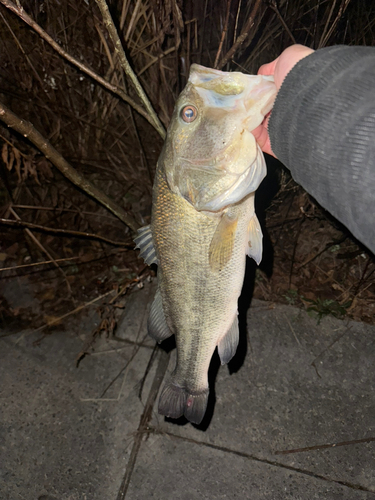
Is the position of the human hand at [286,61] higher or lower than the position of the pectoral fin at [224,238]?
higher

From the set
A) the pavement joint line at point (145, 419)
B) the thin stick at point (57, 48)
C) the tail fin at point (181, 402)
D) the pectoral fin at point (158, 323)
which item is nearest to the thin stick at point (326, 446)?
the tail fin at point (181, 402)

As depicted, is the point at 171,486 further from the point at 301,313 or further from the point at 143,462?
the point at 301,313

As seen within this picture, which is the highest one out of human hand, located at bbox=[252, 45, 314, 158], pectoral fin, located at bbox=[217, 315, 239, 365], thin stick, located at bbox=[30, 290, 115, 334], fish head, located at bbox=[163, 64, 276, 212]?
human hand, located at bbox=[252, 45, 314, 158]

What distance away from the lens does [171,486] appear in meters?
2.40

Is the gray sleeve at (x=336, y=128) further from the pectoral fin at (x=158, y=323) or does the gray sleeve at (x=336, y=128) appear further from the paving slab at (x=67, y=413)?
the paving slab at (x=67, y=413)

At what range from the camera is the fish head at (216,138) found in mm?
1448

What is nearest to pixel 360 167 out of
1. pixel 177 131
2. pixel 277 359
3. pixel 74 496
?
pixel 177 131

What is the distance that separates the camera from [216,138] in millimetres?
1531

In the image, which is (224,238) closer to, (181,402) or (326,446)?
(181,402)

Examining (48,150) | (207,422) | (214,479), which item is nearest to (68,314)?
(207,422)

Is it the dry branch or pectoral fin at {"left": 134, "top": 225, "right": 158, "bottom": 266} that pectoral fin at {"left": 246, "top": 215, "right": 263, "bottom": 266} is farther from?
the dry branch

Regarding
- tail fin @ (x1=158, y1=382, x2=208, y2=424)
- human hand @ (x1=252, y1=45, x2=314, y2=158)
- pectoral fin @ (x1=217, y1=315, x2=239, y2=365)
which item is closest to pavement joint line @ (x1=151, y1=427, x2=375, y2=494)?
tail fin @ (x1=158, y1=382, x2=208, y2=424)

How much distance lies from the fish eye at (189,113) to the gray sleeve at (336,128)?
38cm

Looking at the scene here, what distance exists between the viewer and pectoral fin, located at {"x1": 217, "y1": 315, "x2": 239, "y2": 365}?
1961 mm
